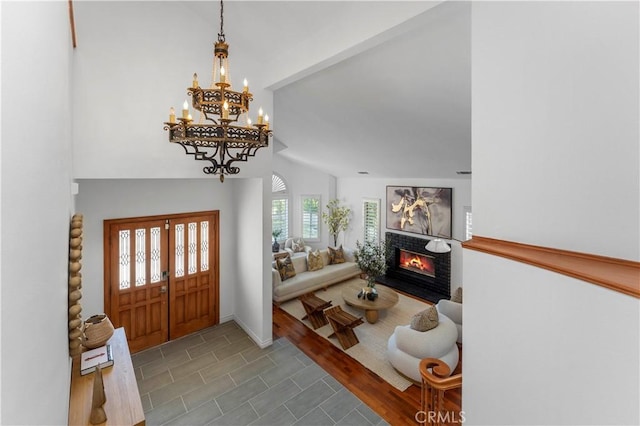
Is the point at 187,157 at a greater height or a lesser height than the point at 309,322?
greater

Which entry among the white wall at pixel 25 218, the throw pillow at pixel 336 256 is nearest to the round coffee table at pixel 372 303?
the throw pillow at pixel 336 256

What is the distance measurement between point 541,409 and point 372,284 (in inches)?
181

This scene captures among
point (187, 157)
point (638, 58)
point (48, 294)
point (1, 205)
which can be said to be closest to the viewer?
point (1, 205)

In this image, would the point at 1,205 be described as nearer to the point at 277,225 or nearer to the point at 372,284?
the point at 372,284

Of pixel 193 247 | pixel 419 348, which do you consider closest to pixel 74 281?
pixel 193 247

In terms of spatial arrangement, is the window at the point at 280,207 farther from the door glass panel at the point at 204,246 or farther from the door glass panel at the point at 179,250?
the door glass panel at the point at 179,250

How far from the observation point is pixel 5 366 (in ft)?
1.93

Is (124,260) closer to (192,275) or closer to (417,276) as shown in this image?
(192,275)

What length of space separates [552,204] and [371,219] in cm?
745

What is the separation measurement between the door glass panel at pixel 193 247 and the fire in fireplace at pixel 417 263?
5149 mm

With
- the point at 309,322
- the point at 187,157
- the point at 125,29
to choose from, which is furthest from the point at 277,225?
the point at 125,29

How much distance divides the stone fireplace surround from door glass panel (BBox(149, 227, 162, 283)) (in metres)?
5.28

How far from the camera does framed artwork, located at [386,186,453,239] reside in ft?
22.9

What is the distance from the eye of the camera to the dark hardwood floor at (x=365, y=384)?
139 inches
